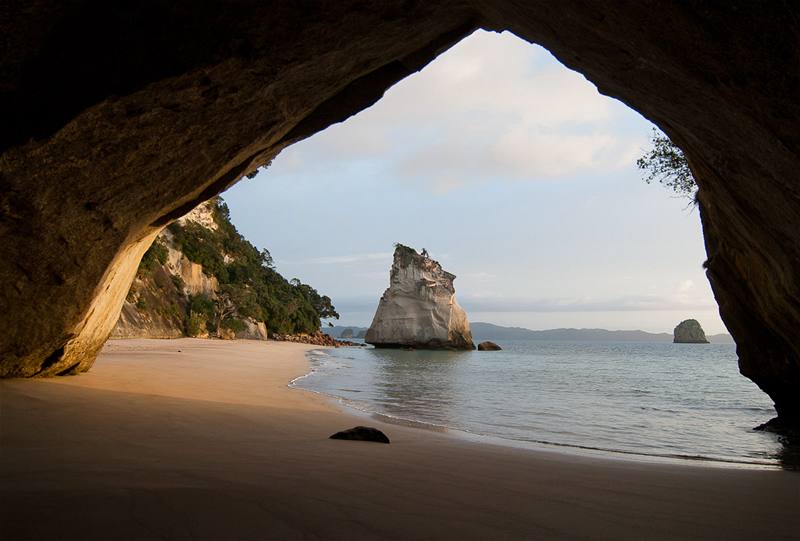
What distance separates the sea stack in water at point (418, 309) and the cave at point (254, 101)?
59159 millimetres

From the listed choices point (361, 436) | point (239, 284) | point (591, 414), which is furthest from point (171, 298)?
point (361, 436)

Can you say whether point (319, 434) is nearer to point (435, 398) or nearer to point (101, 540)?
point (101, 540)

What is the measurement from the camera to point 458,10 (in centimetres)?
688

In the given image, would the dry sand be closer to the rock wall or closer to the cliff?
the rock wall

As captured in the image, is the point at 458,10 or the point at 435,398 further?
the point at 435,398

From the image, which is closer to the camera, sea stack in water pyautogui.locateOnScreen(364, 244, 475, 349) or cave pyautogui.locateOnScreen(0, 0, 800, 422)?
cave pyautogui.locateOnScreen(0, 0, 800, 422)

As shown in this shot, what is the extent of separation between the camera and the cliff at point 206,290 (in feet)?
134

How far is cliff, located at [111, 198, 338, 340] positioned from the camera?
134ft

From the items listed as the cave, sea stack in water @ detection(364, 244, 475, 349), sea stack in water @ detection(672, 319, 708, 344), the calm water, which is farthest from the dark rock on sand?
sea stack in water @ detection(672, 319, 708, 344)

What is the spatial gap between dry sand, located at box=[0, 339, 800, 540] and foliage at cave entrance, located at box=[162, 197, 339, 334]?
44.2 metres

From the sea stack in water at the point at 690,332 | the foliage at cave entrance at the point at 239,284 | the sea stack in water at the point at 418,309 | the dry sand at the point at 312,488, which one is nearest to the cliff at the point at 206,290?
the foliage at cave entrance at the point at 239,284

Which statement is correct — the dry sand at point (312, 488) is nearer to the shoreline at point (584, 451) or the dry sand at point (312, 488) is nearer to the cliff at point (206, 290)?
the shoreline at point (584, 451)

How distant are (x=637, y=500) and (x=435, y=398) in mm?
11497

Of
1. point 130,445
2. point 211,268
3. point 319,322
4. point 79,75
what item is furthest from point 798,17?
point 319,322
